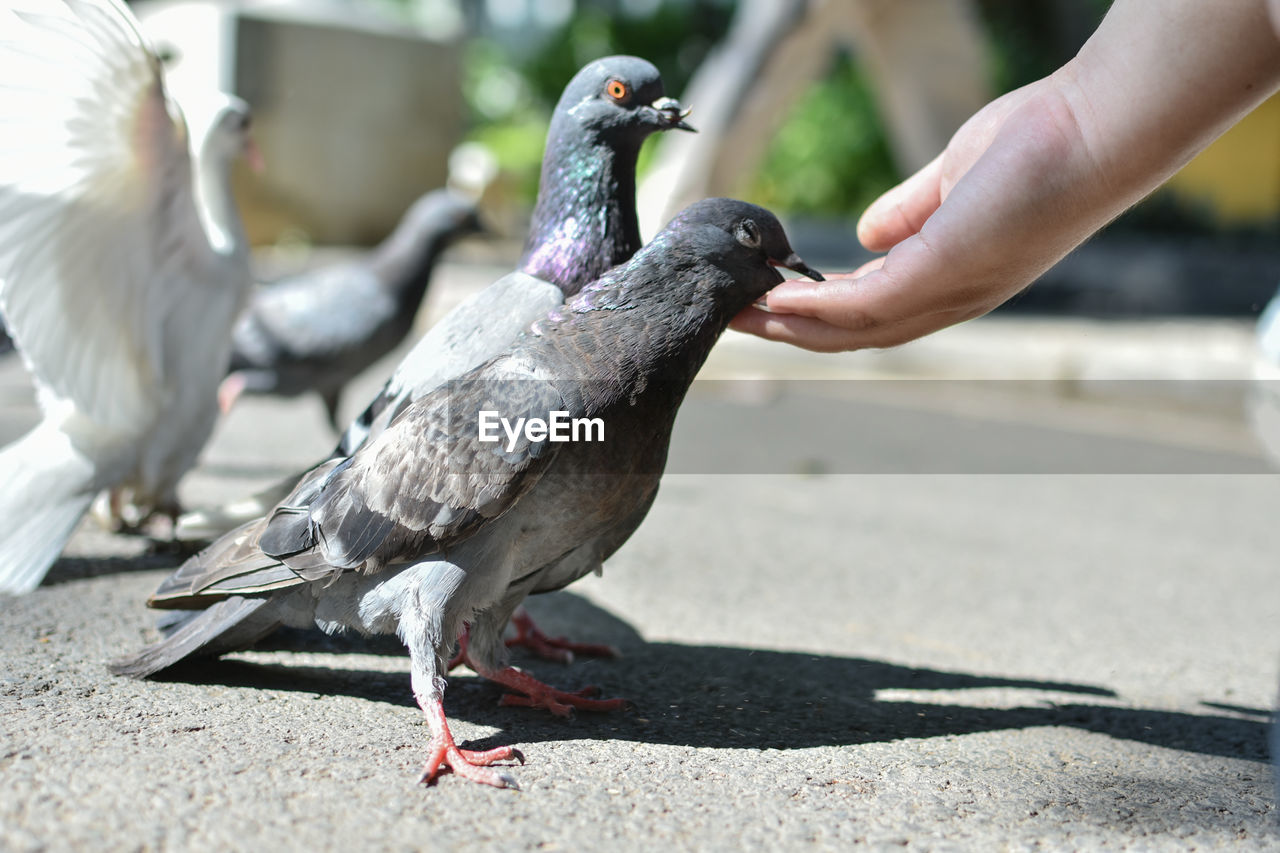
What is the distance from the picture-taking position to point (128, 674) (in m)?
2.67

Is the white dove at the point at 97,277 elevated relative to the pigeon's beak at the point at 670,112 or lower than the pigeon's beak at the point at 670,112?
lower

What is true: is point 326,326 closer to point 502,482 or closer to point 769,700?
point 769,700

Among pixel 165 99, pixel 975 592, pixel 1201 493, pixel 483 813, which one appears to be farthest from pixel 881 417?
pixel 483 813

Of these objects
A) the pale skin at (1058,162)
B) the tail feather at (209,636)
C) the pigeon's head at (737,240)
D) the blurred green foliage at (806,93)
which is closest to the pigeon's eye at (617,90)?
the pigeon's head at (737,240)

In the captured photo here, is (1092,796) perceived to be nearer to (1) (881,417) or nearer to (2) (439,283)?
(1) (881,417)

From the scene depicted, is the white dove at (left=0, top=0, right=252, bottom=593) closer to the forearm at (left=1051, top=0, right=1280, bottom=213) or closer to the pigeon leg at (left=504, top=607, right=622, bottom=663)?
the pigeon leg at (left=504, top=607, right=622, bottom=663)

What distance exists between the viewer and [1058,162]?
2307mm

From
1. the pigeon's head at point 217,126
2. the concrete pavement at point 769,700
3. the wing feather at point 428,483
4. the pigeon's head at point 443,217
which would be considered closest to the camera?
the concrete pavement at point 769,700

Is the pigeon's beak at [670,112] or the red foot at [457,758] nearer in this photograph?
the red foot at [457,758]

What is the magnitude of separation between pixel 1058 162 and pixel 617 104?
4.11ft

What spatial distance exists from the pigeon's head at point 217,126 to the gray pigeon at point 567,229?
5.27 feet

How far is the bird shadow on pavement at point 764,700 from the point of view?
2617 mm

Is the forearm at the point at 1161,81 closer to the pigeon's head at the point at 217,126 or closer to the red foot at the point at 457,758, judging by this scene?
the red foot at the point at 457,758

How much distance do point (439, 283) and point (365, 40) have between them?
4.11 meters
